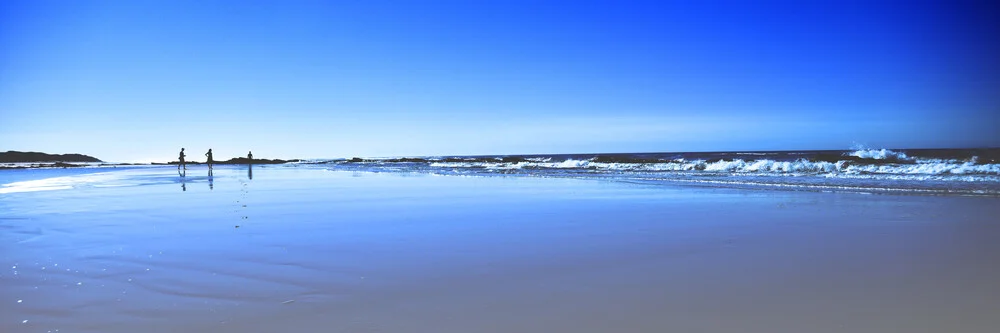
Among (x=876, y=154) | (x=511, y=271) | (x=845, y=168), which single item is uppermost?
(x=876, y=154)

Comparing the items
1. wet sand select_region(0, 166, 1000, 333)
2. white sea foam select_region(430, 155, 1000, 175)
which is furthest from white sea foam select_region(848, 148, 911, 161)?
wet sand select_region(0, 166, 1000, 333)

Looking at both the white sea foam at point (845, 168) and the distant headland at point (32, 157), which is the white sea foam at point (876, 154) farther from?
the distant headland at point (32, 157)

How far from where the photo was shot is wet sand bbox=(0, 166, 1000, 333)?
11.5 ft

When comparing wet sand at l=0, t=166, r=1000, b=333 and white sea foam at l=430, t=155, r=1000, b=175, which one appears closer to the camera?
wet sand at l=0, t=166, r=1000, b=333

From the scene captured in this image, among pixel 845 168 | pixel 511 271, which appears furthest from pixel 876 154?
pixel 511 271

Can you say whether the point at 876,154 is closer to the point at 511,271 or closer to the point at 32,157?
the point at 511,271

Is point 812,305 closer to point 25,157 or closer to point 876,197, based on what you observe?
point 876,197

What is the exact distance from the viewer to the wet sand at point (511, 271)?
11.5ft

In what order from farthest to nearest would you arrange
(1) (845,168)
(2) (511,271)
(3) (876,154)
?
(3) (876,154)
(1) (845,168)
(2) (511,271)

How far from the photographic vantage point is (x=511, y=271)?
16.3 feet

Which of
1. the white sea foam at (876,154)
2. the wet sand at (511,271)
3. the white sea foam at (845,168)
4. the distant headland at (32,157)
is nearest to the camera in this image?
the wet sand at (511,271)

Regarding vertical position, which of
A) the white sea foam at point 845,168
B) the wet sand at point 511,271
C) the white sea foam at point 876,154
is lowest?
the wet sand at point 511,271

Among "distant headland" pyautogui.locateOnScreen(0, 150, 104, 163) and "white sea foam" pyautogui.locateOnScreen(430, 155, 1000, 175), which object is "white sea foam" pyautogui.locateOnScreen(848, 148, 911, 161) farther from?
"distant headland" pyautogui.locateOnScreen(0, 150, 104, 163)

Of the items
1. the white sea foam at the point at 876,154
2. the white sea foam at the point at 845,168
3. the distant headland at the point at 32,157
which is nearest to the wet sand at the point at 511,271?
the white sea foam at the point at 845,168
